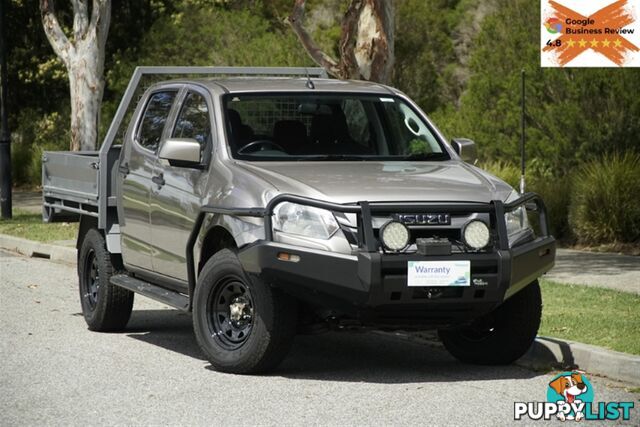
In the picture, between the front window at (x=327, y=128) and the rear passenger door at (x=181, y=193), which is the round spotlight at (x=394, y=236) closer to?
the front window at (x=327, y=128)

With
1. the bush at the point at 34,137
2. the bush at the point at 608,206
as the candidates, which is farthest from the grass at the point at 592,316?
the bush at the point at 34,137

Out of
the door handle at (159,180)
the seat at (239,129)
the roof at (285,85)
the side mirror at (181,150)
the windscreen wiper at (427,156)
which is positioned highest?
the roof at (285,85)

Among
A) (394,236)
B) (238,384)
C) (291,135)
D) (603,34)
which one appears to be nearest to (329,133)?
(291,135)

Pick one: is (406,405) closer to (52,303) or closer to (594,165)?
(52,303)

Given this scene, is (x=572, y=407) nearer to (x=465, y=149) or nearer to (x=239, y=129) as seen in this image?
(x=465, y=149)

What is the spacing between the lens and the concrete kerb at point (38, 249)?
17422mm

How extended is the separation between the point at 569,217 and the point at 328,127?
30.2 feet

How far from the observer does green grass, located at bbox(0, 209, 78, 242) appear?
19.4 m

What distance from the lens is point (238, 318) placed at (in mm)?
9008

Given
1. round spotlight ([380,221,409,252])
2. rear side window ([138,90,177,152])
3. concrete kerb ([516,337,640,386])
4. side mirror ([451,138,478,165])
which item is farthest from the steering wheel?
concrete kerb ([516,337,640,386])

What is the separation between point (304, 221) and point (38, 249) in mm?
10338

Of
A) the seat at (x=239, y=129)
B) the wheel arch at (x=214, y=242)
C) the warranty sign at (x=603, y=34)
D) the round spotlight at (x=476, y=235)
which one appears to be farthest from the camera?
the warranty sign at (x=603, y=34)

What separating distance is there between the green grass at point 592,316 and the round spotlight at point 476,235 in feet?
4.52

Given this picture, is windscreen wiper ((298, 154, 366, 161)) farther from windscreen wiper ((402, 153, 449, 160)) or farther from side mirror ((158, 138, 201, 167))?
side mirror ((158, 138, 201, 167))
